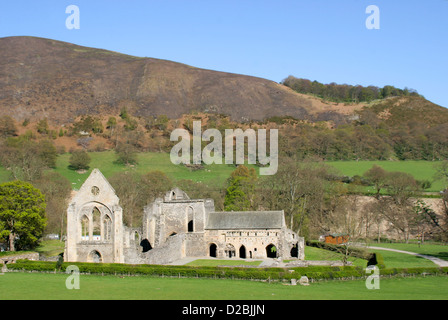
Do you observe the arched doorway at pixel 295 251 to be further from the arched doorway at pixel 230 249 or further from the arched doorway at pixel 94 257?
the arched doorway at pixel 94 257

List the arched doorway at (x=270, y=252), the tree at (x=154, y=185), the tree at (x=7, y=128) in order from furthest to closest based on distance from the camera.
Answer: the tree at (x=7, y=128) → the tree at (x=154, y=185) → the arched doorway at (x=270, y=252)

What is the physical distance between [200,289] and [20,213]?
27181 mm

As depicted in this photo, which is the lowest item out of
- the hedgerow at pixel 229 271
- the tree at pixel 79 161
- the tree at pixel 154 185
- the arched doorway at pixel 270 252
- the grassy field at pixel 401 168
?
the arched doorway at pixel 270 252

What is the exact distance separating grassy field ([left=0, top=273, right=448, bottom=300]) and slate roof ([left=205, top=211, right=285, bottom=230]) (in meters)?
17.6

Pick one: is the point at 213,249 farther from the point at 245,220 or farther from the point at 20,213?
the point at 20,213

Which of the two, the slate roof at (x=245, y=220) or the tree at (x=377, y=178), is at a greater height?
the tree at (x=377, y=178)

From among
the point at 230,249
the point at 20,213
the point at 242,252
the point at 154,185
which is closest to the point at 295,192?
the point at 242,252

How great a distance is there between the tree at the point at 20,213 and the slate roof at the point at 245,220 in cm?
1842

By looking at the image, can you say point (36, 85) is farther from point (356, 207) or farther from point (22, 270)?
point (22, 270)

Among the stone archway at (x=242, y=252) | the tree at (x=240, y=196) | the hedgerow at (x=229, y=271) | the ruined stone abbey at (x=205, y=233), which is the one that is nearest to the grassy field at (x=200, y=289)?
the hedgerow at (x=229, y=271)

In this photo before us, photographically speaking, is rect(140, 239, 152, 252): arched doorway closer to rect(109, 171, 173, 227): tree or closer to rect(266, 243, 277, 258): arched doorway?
rect(266, 243, 277, 258): arched doorway

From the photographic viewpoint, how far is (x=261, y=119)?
6432 inches

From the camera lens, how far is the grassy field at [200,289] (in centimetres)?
2777

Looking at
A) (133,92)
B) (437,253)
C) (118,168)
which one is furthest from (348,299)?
A: (133,92)
